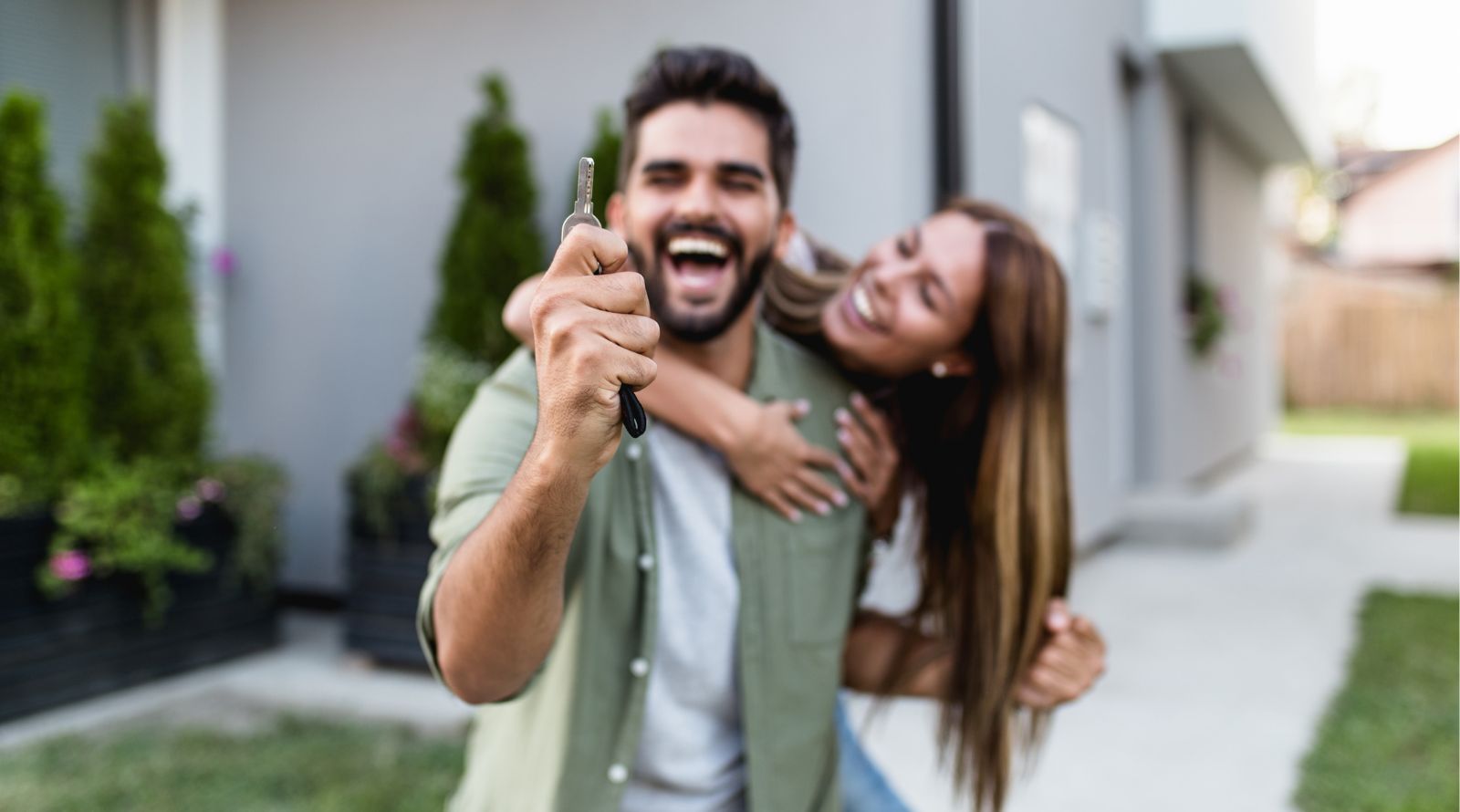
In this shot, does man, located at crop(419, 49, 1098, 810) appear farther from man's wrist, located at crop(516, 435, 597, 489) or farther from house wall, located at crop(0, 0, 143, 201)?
house wall, located at crop(0, 0, 143, 201)

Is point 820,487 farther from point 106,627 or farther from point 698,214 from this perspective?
point 106,627

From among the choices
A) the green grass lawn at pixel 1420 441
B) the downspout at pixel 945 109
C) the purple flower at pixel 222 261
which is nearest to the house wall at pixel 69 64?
the purple flower at pixel 222 261

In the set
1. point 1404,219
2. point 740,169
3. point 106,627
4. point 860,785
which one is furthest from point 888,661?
point 1404,219

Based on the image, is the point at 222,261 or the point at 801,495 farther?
the point at 222,261

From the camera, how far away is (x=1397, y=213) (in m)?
26.1

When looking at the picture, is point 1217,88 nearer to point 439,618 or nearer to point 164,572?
point 164,572

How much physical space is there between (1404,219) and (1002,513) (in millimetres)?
28272

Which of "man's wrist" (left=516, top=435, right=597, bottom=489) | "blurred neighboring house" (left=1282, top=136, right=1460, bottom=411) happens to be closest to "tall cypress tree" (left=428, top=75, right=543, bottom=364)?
"man's wrist" (left=516, top=435, right=597, bottom=489)

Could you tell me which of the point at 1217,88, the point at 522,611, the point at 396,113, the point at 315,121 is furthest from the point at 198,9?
the point at 1217,88

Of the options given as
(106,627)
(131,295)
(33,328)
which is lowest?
(106,627)

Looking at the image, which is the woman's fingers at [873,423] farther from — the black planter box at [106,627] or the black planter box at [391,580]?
the black planter box at [106,627]

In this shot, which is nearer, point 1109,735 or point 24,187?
point 1109,735

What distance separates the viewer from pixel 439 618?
1293 mm

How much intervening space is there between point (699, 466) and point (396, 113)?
12.3ft
